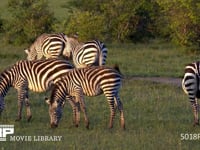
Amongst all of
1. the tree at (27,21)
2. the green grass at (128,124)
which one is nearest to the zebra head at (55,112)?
the green grass at (128,124)

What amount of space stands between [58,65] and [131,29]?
665 inches

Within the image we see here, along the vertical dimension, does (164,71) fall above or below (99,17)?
below

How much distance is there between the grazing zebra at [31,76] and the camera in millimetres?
12281

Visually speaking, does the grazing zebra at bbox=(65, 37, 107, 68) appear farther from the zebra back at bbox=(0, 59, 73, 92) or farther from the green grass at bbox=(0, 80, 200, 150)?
the zebra back at bbox=(0, 59, 73, 92)

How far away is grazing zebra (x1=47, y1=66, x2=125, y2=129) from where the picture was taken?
1133 cm

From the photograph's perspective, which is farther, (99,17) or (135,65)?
(99,17)

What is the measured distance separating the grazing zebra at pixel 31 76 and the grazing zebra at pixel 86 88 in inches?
27.9

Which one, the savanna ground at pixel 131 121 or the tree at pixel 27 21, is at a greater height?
the tree at pixel 27 21

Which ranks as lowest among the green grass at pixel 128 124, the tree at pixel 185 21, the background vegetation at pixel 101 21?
the green grass at pixel 128 124

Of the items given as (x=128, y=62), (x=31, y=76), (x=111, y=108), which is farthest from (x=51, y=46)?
(x=111, y=108)

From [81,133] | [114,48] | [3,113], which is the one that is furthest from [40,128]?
[114,48]

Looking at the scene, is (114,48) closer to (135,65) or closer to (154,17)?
(154,17)

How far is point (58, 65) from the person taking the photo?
40.4 ft

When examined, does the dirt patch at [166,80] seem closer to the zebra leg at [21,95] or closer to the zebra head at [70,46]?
the zebra head at [70,46]
